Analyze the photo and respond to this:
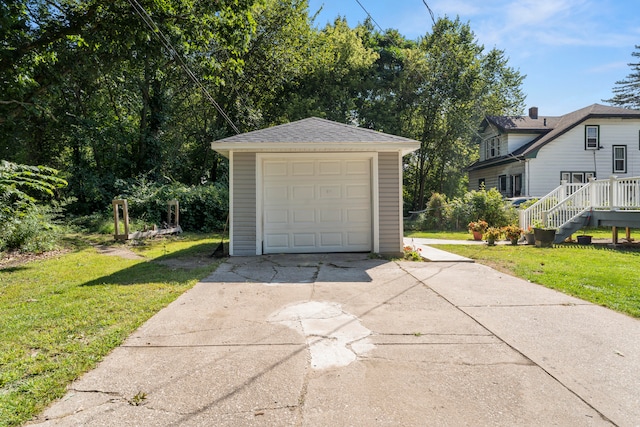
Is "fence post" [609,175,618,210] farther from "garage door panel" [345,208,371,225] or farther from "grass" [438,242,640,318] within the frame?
"garage door panel" [345,208,371,225]

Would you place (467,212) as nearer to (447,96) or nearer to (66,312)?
(447,96)

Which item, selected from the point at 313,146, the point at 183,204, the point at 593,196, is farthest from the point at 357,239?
the point at 183,204

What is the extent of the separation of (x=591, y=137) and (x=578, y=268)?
15360mm

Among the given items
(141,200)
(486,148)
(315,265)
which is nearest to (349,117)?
(486,148)

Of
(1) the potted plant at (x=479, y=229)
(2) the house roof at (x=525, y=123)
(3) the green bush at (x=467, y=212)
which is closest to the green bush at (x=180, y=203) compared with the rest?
(3) the green bush at (x=467, y=212)

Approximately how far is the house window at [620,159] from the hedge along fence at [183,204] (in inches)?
757

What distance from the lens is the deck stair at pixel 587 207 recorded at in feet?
31.6

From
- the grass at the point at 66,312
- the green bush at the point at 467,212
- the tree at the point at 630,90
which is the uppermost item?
the tree at the point at 630,90

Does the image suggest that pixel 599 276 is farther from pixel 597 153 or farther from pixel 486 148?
pixel 486 148

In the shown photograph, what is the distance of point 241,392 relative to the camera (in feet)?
7.91

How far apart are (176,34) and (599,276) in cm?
1045

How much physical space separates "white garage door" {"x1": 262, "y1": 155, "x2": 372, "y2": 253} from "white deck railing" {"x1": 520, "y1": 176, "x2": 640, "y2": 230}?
587cm

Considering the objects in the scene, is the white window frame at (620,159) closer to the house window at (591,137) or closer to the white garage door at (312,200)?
the house window at (591,137)

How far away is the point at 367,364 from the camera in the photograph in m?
2.83
